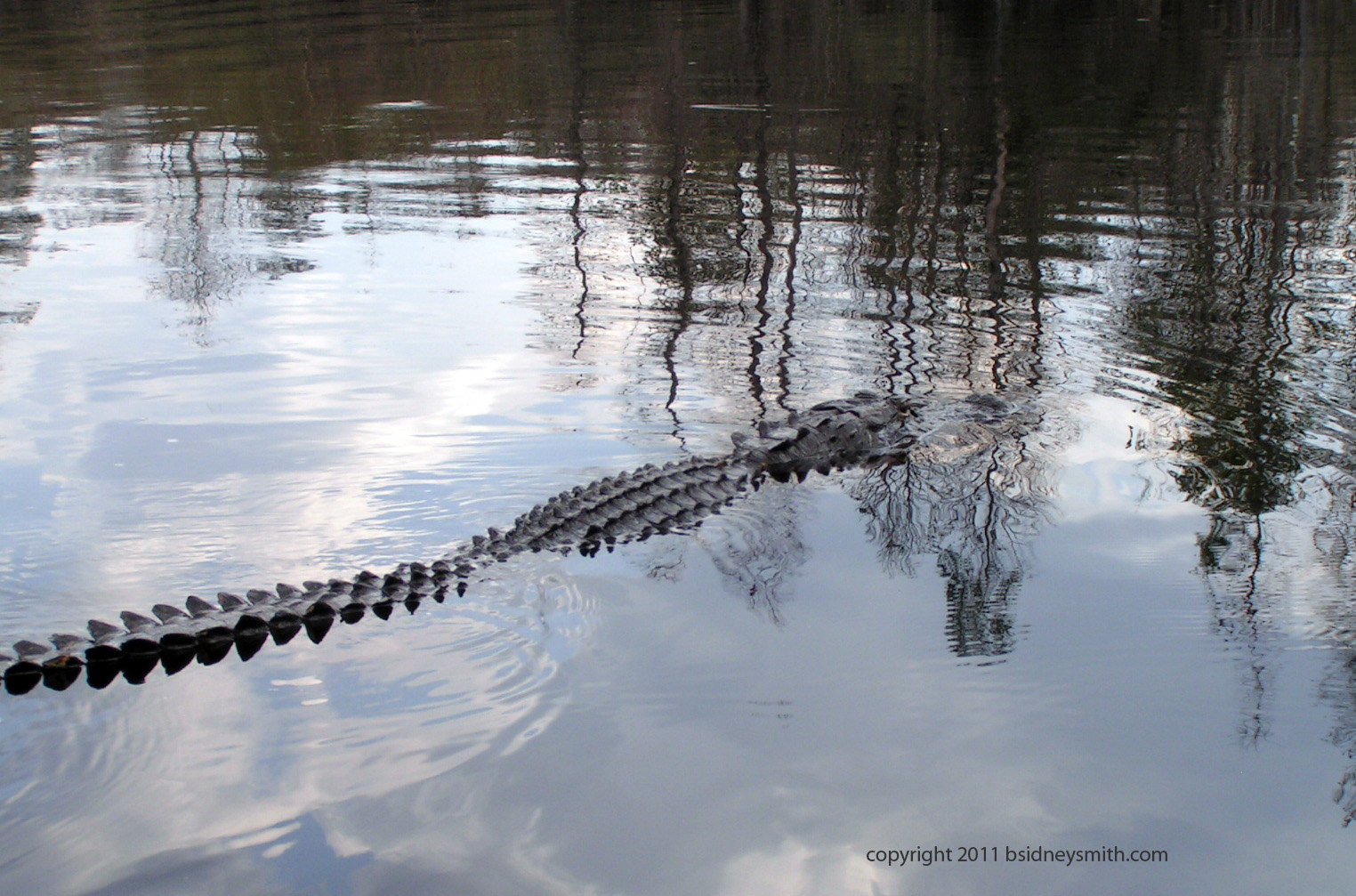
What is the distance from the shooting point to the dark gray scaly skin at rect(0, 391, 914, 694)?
11.8 ft

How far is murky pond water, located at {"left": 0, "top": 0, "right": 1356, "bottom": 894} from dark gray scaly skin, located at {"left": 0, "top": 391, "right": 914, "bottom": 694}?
65mm

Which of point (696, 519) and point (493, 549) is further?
point (696, 519)

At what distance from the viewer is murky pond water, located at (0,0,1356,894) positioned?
3.11m

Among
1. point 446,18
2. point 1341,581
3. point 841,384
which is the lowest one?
point 1341,581

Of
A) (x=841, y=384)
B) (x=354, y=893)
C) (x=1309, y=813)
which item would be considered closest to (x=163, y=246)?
(x=841, y=384)

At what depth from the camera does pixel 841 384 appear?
261 inches

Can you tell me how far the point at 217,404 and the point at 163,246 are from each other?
3825 millimetres

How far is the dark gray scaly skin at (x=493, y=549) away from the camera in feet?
11.8

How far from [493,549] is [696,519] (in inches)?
39.6

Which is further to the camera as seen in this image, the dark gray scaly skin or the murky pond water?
the dark gray scaly skin

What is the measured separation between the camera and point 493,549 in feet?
14.5

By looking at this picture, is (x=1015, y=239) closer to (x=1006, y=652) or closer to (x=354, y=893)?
(x=1006, y=652)

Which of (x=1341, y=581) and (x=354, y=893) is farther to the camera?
(x=1341, y=581)

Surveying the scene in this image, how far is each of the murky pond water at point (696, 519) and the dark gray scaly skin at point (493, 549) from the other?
7 centimetres
